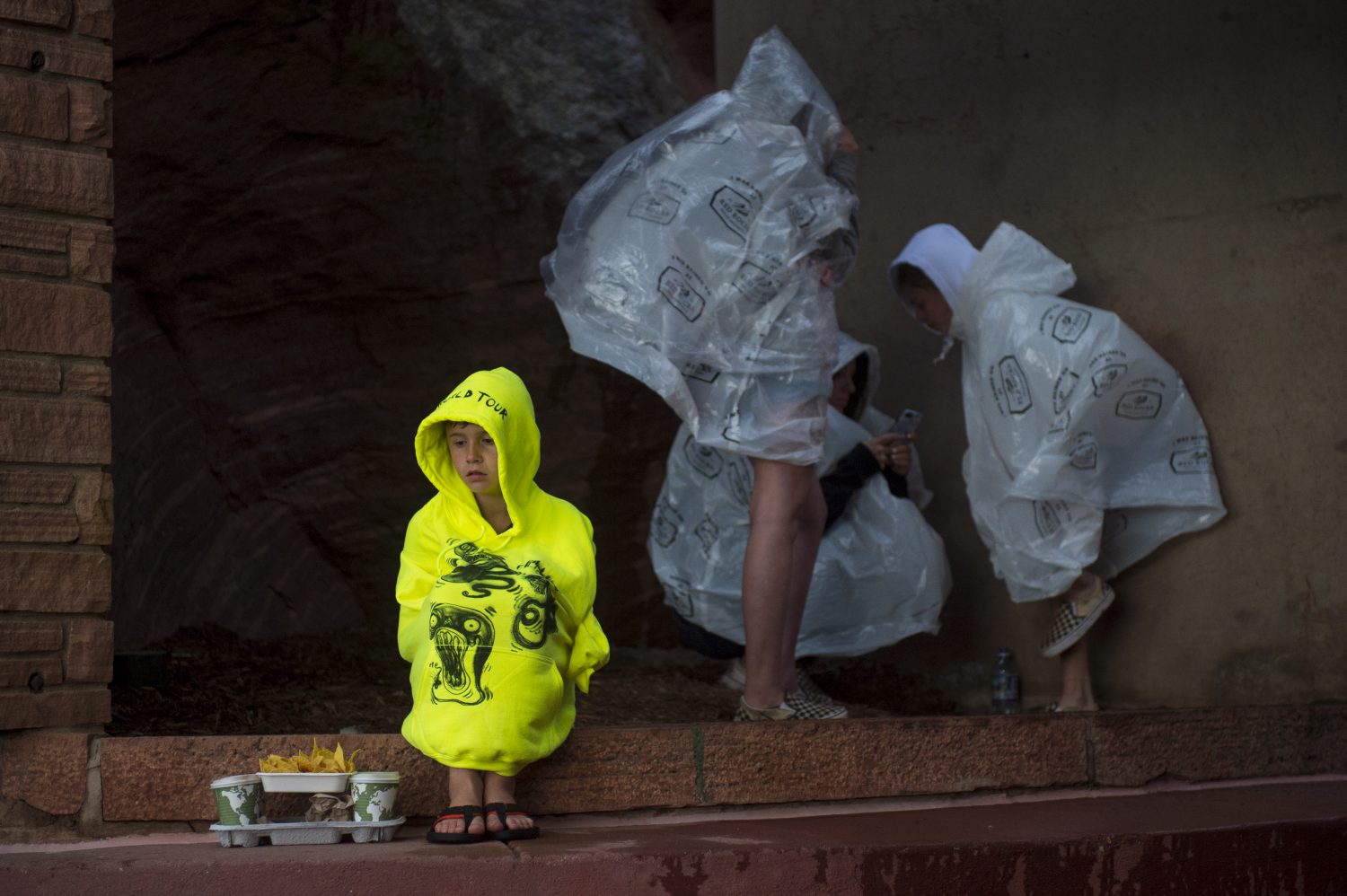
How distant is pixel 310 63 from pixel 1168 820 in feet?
11.4

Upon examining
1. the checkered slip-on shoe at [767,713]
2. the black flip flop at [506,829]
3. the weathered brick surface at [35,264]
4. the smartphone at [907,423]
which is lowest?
the black flip flop at [506,829]

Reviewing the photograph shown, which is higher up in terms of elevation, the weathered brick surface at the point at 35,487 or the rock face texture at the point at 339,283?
the rock face texture at the point at 339,283

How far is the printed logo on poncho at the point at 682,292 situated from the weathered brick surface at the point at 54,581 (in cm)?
142

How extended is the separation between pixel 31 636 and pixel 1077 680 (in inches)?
106

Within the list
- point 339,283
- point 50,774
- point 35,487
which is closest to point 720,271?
point 35,487

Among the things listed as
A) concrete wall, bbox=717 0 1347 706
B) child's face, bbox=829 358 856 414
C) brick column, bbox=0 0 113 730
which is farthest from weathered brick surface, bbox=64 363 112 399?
concrete wall, bbox=717 0 1347 706

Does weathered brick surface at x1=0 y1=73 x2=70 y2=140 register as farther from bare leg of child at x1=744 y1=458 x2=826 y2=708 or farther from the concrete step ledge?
bare leg of child at x1=744 y1=458 x2=826 y2=708

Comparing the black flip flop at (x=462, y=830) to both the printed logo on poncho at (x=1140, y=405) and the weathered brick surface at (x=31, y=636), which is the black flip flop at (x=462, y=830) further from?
the printed logo on poncho at (x=1140, y=405)

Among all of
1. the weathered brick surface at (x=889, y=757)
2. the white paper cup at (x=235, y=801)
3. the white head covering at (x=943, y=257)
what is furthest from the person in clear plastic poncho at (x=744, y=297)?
the white paper cup at (x=235, y=801)

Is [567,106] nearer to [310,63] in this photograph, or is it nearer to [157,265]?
[310,63]

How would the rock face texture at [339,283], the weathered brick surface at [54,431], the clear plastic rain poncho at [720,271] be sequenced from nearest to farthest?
1. the weathered brick surface at [54,431]
2. the clear plastic rain poncho at [720,271]
3. the rock face texture at [339,283]

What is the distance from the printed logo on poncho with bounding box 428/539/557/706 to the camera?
279cm

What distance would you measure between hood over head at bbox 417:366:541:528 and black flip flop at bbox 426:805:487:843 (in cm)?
55

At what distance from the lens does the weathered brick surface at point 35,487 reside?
2.88m
